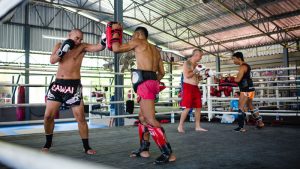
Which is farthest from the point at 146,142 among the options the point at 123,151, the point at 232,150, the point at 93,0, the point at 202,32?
the point at 202,32

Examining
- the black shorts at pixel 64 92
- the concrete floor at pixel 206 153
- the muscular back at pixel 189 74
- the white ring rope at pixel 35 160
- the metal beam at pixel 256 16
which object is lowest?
the concrete floor at pixel 206 153

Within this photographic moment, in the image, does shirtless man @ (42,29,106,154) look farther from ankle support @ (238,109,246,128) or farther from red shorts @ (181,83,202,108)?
ankle support @ (238,109,246,128)

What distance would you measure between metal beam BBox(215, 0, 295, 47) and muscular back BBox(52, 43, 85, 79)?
9579mm

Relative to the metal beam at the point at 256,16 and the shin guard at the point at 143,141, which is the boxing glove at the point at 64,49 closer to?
the shin guard at the point at 143,141

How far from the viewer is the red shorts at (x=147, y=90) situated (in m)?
2.38

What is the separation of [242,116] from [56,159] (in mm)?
4272

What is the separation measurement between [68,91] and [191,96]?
2238mm

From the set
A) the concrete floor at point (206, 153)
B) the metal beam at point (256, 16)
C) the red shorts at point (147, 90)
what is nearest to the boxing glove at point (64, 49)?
the red shorts at point (147, 90)

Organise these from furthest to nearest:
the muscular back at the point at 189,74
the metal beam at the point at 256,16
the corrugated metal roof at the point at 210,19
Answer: the corrugated metal roof at the point at 210,19 → the metal beam at the point at 256,16 → the muscular back at the point at 189,74

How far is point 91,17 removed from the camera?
16.2m

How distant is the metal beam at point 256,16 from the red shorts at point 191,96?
7883 millimetres

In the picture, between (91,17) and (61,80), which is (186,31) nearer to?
(91,17)

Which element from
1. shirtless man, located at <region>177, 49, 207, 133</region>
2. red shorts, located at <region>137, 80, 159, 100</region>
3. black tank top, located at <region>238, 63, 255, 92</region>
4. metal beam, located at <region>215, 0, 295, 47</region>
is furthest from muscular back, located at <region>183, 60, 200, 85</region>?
metal beam, located at <region>215, 0, 295, 47</region>

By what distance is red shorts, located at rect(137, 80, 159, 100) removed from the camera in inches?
93.5
